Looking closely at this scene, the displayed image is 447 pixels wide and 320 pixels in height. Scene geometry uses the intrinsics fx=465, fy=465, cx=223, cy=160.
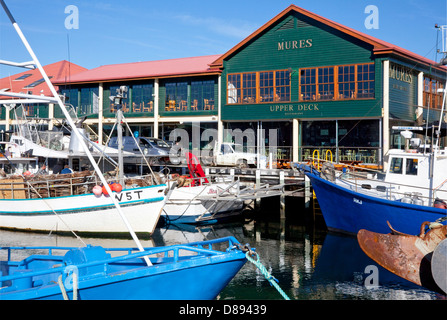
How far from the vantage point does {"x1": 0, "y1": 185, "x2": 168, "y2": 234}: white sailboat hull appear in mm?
19516

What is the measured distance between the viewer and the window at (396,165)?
1909cm

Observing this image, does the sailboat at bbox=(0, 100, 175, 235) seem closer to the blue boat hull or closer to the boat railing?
the blue boat hull

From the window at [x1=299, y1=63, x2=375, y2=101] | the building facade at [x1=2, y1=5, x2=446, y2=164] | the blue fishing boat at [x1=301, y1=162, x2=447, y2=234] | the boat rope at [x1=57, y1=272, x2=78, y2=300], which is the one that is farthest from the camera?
the building facade at [x1=2, y1=5, x2=446, y2=164]

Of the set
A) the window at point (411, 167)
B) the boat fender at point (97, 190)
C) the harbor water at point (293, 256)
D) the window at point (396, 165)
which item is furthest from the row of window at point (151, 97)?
the window at point (411, 167)

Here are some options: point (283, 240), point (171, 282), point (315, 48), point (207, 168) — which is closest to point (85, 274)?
point (171, 282)

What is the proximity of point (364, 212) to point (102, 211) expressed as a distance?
10.8 metres

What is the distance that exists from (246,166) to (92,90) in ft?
51.1

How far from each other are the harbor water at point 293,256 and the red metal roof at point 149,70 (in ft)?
42.1

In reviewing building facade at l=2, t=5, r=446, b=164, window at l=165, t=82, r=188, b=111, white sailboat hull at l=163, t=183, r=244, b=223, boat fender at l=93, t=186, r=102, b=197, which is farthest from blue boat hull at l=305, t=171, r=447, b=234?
window at l=165, t=82, r=188, b=111

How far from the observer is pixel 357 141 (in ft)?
105

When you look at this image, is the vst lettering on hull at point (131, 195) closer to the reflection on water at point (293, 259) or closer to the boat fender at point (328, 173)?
the reflection on water at point (293, 259)

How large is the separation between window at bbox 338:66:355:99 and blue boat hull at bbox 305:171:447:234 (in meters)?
9.44

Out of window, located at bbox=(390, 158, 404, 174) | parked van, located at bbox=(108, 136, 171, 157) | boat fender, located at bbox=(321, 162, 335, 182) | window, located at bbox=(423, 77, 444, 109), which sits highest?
window, located at bbox=(423, 77, 444, 109)
